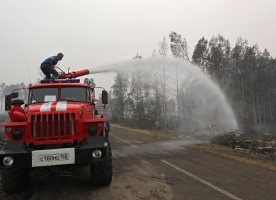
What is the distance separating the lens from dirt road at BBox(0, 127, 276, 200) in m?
7.96

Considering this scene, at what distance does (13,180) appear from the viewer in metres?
8.29

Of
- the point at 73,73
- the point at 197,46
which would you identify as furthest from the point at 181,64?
the point at 197,46

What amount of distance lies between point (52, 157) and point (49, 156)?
69 mm

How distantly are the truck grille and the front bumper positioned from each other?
0.44 m

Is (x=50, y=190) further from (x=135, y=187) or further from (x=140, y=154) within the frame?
(x=140, y=154)

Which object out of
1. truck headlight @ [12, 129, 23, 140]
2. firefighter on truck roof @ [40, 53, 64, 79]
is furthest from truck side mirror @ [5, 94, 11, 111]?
truck headlight @ [12, 129, 23, 140]

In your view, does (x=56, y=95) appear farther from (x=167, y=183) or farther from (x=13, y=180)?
(x=167, y=183)

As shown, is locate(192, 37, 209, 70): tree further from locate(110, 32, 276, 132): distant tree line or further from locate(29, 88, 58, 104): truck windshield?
locate(29, 88, 58, 104): truck windshield

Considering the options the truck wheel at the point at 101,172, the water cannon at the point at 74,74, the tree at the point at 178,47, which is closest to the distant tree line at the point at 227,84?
the tree at the point at 178,47

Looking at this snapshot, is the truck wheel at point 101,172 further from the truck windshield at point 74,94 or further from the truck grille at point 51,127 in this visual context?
the truck windshield at point 74,94

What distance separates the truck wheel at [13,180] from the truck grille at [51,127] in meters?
0.97

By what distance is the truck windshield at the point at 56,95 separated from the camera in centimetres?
977

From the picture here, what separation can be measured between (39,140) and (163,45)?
149 feet

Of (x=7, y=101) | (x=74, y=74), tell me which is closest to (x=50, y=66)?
(x=74, y=74)
